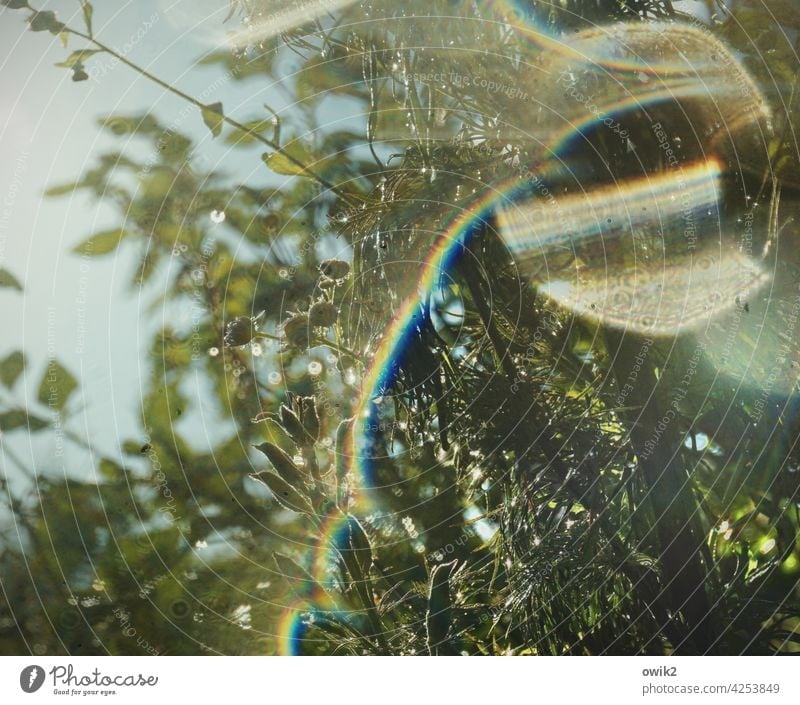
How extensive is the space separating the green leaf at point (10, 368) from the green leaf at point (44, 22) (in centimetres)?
25

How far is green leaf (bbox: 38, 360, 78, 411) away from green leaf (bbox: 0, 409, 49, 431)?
0.05 feet

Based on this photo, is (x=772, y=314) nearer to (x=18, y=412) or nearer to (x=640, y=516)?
(x=640, y=516)

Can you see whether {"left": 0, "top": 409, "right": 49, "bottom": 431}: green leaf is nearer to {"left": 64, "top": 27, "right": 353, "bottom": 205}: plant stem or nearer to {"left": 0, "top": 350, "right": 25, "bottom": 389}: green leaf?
{"left": 0, "top": 350, "right": 25, "bottom": 389}: green leaf

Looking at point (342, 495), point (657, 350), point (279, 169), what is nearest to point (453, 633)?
point (342, 495)

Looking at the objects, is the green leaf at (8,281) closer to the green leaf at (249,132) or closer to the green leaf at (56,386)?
the green leaf at (56,386)

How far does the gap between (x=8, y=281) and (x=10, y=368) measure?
7 cm

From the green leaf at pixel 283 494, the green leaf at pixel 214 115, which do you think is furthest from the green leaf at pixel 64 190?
the green leaf at pixel 283 494

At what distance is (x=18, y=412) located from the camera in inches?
21.9

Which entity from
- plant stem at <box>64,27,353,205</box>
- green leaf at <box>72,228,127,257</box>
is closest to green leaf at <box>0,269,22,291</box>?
green leaf at <box>72,228,127,257</box>

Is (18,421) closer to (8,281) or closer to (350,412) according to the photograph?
(8,281)

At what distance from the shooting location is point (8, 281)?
0.56 m

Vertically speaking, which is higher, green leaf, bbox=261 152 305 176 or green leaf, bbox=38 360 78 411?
green leaf, bbox=261 152 305 176

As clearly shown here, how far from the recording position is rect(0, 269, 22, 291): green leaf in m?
0.56

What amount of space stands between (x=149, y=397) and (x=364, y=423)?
0.17m
